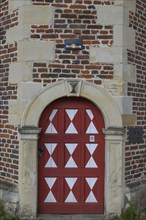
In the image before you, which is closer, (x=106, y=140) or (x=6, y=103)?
(x=106, y=140)

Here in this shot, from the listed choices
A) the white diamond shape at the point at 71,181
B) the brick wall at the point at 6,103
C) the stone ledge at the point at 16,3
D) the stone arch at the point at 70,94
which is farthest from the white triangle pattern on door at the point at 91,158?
the stone ledge at the point at 16,3

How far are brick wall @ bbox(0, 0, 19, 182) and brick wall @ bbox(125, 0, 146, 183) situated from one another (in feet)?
6.97

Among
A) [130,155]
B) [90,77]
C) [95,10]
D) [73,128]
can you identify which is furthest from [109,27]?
[130,155]

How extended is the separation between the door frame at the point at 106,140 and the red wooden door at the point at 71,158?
19cm

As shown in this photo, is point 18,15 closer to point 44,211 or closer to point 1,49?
point 1,49

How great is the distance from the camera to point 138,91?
781 centimetres

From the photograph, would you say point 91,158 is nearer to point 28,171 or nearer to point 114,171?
point 114,171

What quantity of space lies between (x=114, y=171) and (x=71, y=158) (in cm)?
83

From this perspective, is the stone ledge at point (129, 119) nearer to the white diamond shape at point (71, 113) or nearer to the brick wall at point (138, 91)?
the brick wall at point (138, 91)

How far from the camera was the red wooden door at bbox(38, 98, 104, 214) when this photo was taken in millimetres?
7277

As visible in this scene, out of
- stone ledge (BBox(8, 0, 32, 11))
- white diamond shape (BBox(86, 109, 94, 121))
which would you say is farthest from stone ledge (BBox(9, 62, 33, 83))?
white diamond shape (BBox(86, 109, 94, 121))

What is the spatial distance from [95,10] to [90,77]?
1.24 metres

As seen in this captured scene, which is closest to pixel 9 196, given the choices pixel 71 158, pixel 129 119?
pixel 71 158

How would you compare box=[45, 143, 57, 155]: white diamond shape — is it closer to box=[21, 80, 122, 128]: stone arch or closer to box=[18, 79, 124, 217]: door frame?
box=[18, 79, 124, 217]: door frame
